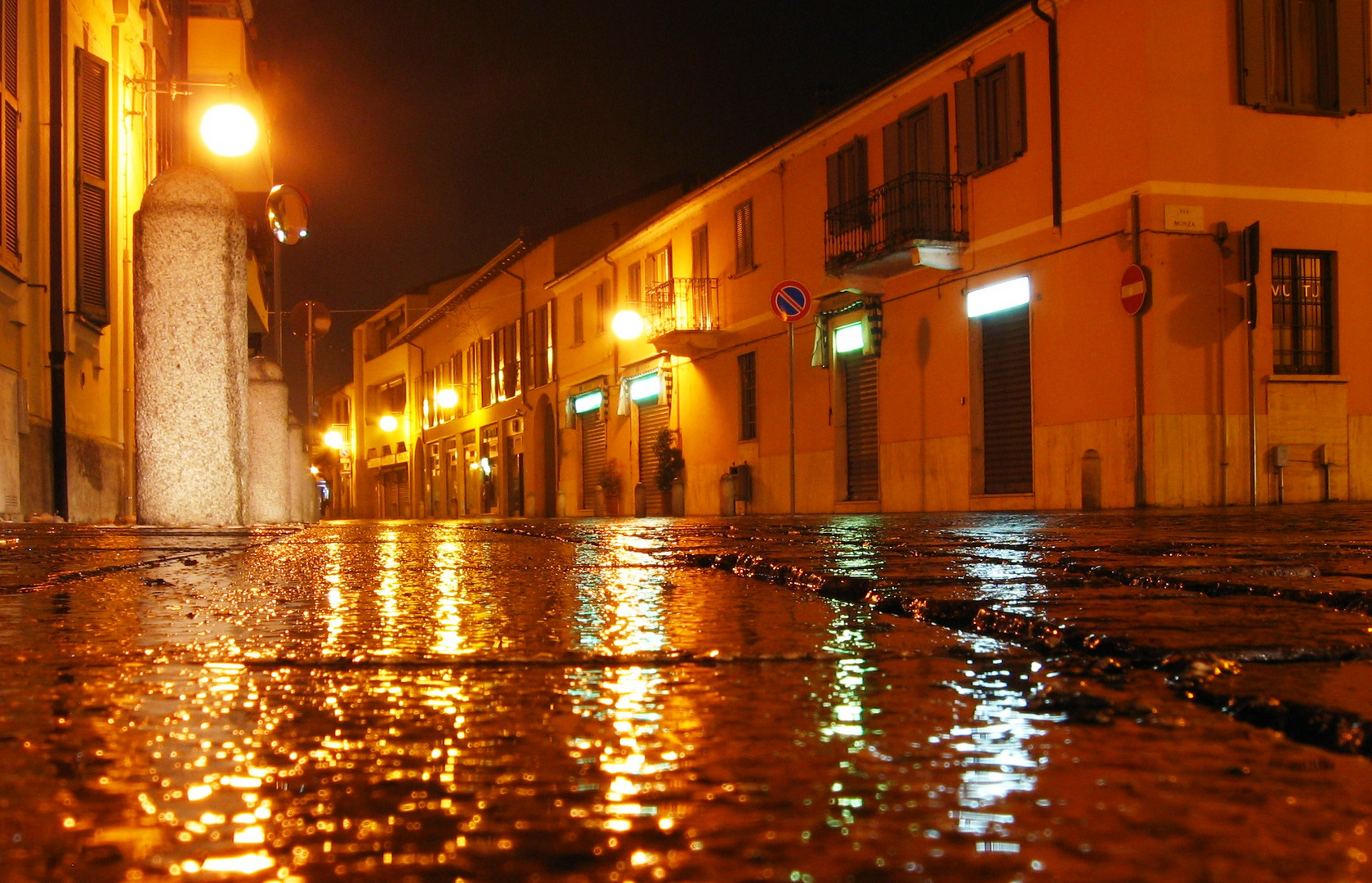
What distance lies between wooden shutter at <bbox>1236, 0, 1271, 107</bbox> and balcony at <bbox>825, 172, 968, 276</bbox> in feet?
12.5

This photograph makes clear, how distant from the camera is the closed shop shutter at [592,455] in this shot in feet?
107

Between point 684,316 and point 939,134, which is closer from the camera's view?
point 939,134

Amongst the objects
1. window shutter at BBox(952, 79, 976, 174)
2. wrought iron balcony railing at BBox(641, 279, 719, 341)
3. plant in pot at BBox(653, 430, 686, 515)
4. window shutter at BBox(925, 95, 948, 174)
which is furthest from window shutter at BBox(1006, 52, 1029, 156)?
plant in pot at BBox(653, 430, 686, 515)

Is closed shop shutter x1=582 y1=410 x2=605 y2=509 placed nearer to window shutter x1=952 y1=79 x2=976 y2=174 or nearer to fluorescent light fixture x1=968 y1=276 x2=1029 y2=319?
fluorescent light fixture x1=968 y1=276 x2=1029 y2=319

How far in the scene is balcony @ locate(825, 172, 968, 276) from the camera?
17.4 meters

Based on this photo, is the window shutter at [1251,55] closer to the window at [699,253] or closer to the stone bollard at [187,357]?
the window at [699,253]

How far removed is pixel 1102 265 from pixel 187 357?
1136cm

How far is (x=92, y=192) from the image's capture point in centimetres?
1335

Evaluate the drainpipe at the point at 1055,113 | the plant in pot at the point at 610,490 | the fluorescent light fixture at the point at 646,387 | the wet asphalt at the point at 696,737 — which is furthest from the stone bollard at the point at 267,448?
the plant in pot at the point at 610,490

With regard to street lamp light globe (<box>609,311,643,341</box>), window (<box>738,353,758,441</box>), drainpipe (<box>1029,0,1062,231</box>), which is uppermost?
drainpipe (<box>1029,0,1062,231</box>)

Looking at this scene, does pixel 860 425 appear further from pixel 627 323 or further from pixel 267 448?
pixel 267 448

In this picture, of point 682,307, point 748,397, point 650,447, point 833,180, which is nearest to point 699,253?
point 682,307

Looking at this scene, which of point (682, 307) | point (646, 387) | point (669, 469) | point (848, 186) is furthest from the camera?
point (646, 387)

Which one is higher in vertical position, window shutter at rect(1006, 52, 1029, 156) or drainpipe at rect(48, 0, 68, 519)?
window shutter at rect(1006, 52, 1029, 156)
